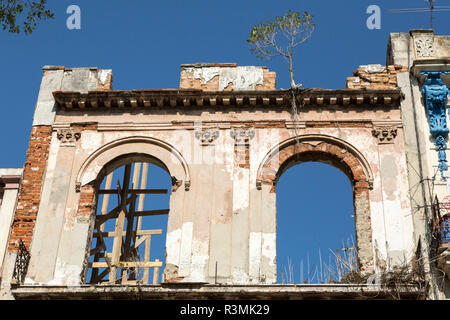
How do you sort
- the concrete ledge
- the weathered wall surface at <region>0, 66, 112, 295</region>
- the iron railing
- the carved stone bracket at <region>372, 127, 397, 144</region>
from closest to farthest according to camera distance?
the concrete ledge < the iron railing < the weathered wall surface at <region>0, 66, 112, 295</region> < the carved stone bracket at <region>372, 127, 397, 144</region>

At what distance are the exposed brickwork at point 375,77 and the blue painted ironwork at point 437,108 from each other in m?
0.63

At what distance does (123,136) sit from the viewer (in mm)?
15031

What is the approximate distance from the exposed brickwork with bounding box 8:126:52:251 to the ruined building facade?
0.08 ft

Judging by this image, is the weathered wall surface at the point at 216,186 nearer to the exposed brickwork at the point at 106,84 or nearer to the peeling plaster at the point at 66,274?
the peeling plaster at the point at 66,274

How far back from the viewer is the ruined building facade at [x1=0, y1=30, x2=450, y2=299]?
520 inches

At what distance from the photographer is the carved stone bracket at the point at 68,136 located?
15039 mm

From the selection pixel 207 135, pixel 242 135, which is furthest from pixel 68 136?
pixel 242 135

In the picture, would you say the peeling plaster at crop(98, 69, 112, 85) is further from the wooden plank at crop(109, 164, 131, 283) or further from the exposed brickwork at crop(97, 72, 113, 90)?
the wooden plank at crop(109, 164, 131, 283)

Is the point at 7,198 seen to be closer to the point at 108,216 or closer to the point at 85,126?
the point at 85,126

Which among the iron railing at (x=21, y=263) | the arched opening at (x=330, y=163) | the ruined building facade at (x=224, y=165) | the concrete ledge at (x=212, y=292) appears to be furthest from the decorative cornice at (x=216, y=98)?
the concrete ledge at (x=212, y=292)

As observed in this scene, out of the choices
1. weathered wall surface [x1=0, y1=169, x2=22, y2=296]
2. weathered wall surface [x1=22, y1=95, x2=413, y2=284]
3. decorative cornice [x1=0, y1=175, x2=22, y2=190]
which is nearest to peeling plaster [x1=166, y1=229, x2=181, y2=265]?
weathered wall surface [x1=22, y1=95, x2=413, y2=284]

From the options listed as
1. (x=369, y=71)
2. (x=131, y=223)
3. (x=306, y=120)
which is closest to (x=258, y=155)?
(x=306, y=120)
